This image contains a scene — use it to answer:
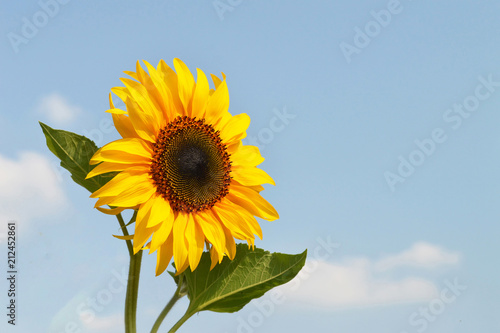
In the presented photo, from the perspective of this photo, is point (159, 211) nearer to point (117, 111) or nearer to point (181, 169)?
point (181, 169)

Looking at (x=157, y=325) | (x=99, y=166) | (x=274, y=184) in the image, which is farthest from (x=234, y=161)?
(x=157, y=325)

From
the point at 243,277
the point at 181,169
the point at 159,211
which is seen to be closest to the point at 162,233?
the point at 159,211

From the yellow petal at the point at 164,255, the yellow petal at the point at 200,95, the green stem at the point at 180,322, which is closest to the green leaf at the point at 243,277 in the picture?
the green stem at the point at 180,322

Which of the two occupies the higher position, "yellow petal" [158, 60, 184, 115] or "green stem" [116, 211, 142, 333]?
"yellow petal" [158, 60, 184, 115]

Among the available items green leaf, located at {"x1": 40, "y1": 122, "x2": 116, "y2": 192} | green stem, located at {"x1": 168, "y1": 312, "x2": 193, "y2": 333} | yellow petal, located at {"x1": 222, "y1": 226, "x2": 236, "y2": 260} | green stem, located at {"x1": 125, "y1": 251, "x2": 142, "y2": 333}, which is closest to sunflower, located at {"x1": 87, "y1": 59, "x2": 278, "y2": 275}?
yellow petal, located at {"x1": 222, "y1": 226, "x2": 236, "y2": 260}

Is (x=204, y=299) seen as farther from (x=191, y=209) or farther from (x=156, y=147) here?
(x=156, y=147)

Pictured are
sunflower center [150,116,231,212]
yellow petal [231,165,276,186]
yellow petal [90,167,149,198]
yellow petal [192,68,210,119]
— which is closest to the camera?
yellow petal [90,167,149,198]

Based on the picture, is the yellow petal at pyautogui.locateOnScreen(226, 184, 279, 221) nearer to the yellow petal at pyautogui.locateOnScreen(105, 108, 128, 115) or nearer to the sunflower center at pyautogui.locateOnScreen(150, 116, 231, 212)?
the sunflower center at pyautogui.locateOnScreen(150, 116, 231, 212)

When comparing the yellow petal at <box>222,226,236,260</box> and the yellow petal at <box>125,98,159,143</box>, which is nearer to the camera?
the yellow petal at <box>125,98,159,143</box>
